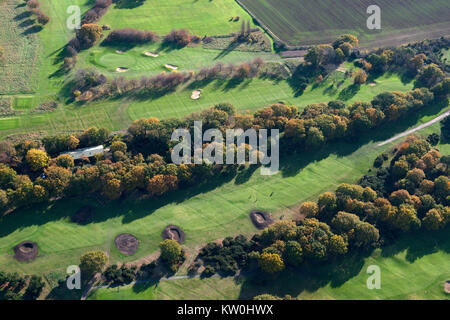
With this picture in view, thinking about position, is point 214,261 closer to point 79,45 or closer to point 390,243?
point 390,243

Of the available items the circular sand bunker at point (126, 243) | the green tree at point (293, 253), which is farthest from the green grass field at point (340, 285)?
the circular sand bunker at point (126, 243)

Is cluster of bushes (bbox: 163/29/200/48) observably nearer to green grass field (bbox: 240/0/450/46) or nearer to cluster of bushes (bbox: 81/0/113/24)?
cluster of bushes (bbox: 81/0/113/24)

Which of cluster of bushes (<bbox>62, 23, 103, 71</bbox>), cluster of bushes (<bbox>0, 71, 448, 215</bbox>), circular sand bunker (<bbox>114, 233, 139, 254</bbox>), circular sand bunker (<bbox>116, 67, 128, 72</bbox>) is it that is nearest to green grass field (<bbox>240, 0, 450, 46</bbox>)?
cluster of bushes (<bbox>0, 71, 448, 215</bbox>)

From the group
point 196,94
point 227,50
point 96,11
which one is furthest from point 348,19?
point 96,11

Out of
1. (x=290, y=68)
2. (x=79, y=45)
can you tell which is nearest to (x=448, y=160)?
(x=290, y=68)

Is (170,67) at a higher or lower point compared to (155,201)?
higher

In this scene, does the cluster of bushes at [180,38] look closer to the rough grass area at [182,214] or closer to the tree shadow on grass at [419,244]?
the rough grass area at [182,214]

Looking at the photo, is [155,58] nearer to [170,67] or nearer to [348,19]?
[170,67]
